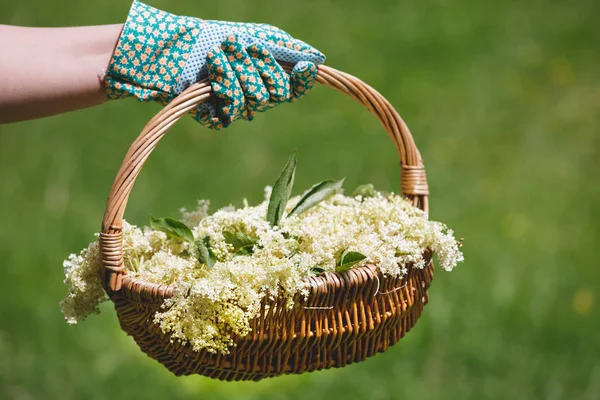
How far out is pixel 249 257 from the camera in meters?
1.74

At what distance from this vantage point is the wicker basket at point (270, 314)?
5.45 feet

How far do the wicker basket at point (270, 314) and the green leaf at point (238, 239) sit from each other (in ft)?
0.76

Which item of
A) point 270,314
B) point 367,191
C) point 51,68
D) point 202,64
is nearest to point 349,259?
point 270,314

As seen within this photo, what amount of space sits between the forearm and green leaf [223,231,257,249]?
0.44 m

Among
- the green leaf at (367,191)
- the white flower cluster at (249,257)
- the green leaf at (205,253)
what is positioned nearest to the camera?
the white flower cluster at (249,257)

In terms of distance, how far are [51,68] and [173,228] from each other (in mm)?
462

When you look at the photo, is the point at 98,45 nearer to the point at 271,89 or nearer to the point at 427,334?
the point at 271,89

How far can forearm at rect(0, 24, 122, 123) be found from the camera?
182cm

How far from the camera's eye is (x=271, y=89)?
1.87 metres

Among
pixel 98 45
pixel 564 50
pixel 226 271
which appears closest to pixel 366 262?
pixel 226 271

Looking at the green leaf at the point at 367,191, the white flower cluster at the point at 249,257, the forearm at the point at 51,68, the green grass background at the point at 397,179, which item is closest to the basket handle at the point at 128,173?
the white flower cluster at the point at 249,257

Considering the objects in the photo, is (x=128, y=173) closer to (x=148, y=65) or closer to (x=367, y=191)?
(x=148, y=65)

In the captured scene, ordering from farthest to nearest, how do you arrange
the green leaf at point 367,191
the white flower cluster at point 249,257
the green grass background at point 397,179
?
the green grass background at point 397,179, the green leaf at point 367,191, the white flower cluster at point 249,257

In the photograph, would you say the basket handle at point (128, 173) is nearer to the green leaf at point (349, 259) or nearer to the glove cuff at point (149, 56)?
the glove cuff at point (149, 56)
